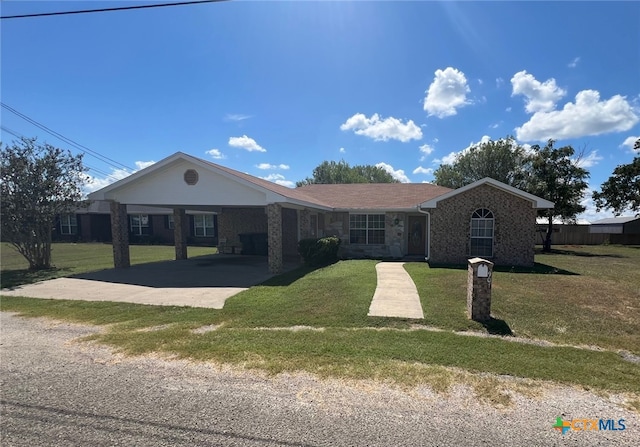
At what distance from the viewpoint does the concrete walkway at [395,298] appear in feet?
22.3

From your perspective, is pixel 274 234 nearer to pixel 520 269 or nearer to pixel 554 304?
pixel 554 304

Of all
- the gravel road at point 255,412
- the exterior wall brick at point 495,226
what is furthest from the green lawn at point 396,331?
the exterior wall brick at point 495,226

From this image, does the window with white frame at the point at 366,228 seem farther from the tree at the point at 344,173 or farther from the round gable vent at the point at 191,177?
the tree at the point at 344,173

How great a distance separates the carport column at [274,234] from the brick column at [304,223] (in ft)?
10.7

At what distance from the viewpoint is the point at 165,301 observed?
8.45m

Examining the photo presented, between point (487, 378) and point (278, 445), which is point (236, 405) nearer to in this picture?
point (278, 445)

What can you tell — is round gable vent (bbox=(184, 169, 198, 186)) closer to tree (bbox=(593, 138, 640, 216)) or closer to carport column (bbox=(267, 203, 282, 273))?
carport column (bbox=(267, 203, 282, 273))

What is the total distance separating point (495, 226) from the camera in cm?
1364

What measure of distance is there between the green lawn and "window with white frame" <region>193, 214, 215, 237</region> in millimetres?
17621

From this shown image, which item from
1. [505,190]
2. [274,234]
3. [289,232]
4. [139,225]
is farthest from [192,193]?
[139,225]

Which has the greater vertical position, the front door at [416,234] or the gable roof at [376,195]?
the gable roof at [376,195]

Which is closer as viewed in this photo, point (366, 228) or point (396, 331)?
point (396, 331)

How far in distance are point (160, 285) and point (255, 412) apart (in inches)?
334

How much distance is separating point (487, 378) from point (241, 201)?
10023mm
